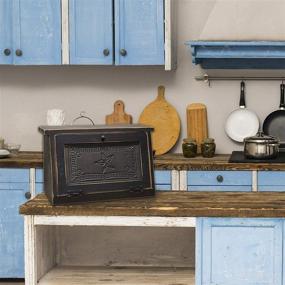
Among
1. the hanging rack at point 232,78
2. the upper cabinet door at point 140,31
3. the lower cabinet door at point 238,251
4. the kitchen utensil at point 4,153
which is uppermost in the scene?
the upper cabinet door at point 140,31

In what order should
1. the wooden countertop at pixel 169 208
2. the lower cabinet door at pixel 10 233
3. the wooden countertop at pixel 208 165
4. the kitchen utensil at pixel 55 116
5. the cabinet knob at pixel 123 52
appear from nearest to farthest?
the wooden countertop at pixel 169 208
the wooden countertop at pixel 208 165
the lower cabinet door at pixel 10 233
the cabinet knob at pixel 123 52
the kitchen utensil at pixel 55 116

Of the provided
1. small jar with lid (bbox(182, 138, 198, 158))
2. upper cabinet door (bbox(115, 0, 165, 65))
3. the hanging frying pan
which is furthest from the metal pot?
upper cabinet door (bbox(115, 0, 165, 65))

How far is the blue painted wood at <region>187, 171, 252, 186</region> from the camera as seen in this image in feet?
14.4

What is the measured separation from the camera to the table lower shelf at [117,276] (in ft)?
9.16

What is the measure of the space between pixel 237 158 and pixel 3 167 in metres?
1.62

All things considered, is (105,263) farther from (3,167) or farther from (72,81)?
(72,81)

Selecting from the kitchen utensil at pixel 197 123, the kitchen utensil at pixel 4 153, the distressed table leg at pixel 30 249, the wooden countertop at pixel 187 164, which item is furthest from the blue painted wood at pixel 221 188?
the distressed table leg at pixel 30 249

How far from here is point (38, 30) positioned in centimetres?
473

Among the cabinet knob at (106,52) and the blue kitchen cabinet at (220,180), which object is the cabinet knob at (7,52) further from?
the blue kitchen cabinet at (220,180)

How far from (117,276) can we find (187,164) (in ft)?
5.45

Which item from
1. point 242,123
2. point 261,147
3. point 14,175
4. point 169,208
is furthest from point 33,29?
point 169,208

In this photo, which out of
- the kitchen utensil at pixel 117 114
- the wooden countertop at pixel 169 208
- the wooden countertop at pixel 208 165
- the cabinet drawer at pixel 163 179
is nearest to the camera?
the wooden countertop at pixel 169 208

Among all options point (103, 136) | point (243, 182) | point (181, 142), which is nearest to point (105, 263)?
point (103, 136)

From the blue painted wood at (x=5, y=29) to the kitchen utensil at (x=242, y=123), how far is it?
1.71 m
